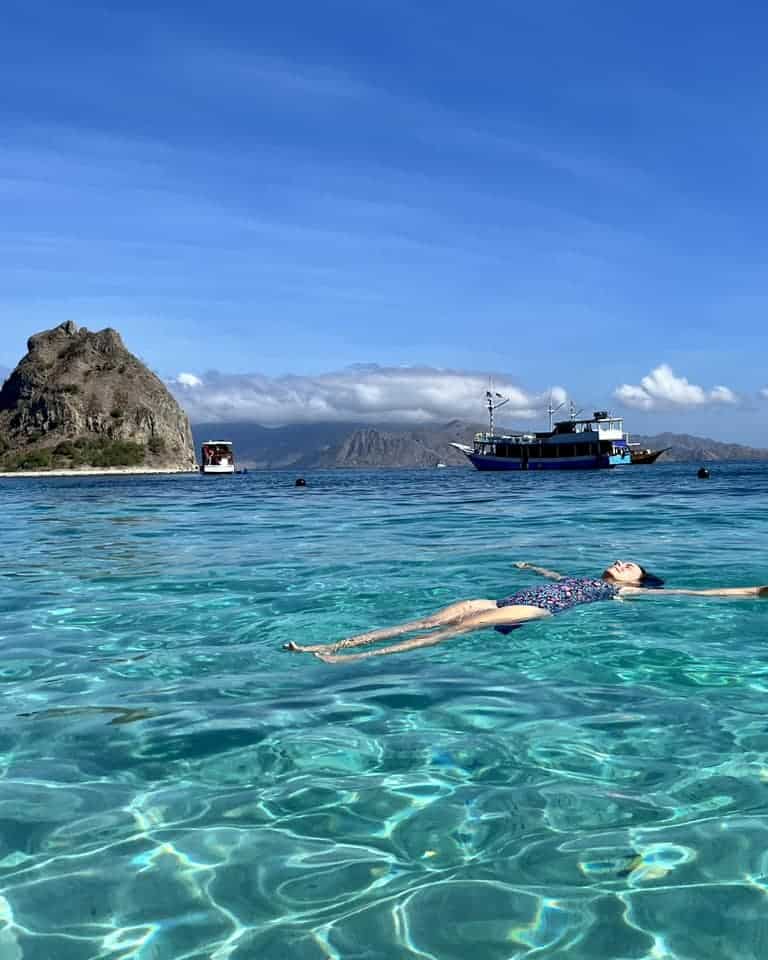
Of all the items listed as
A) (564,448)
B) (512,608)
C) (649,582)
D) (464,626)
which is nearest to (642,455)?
(564,448)

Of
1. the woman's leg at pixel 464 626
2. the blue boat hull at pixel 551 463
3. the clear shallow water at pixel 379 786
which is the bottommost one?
the clear shallow water at pixel 379 786

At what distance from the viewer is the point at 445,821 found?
4.08 m

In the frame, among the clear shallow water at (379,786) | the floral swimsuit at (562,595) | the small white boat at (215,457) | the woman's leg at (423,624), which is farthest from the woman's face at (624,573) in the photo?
the small white boat at (215,457)

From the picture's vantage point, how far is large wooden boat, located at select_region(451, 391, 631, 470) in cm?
10281

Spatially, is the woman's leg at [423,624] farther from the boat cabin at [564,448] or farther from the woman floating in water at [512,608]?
the boat cabin at [564,448]

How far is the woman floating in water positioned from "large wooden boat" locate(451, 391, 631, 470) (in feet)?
314

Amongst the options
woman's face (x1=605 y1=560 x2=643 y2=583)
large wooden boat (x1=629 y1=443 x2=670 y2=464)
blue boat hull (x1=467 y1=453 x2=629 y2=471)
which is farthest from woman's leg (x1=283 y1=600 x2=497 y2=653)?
large wooden boat (x1=629 y1=443 x2=670 y2=464)

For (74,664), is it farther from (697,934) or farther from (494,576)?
(494,576)

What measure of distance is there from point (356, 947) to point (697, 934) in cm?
138

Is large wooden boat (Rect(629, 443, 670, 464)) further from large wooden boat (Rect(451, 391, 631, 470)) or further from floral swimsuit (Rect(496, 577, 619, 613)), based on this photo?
floral swimsuit (Rect(496, 577, 619, 613))

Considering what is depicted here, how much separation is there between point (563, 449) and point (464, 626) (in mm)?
100778

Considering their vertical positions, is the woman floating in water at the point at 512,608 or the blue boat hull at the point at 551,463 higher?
the blue boat hull at the point at 551,463

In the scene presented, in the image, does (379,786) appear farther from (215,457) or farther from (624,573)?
(215,457)

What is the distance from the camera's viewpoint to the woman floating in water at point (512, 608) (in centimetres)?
752
